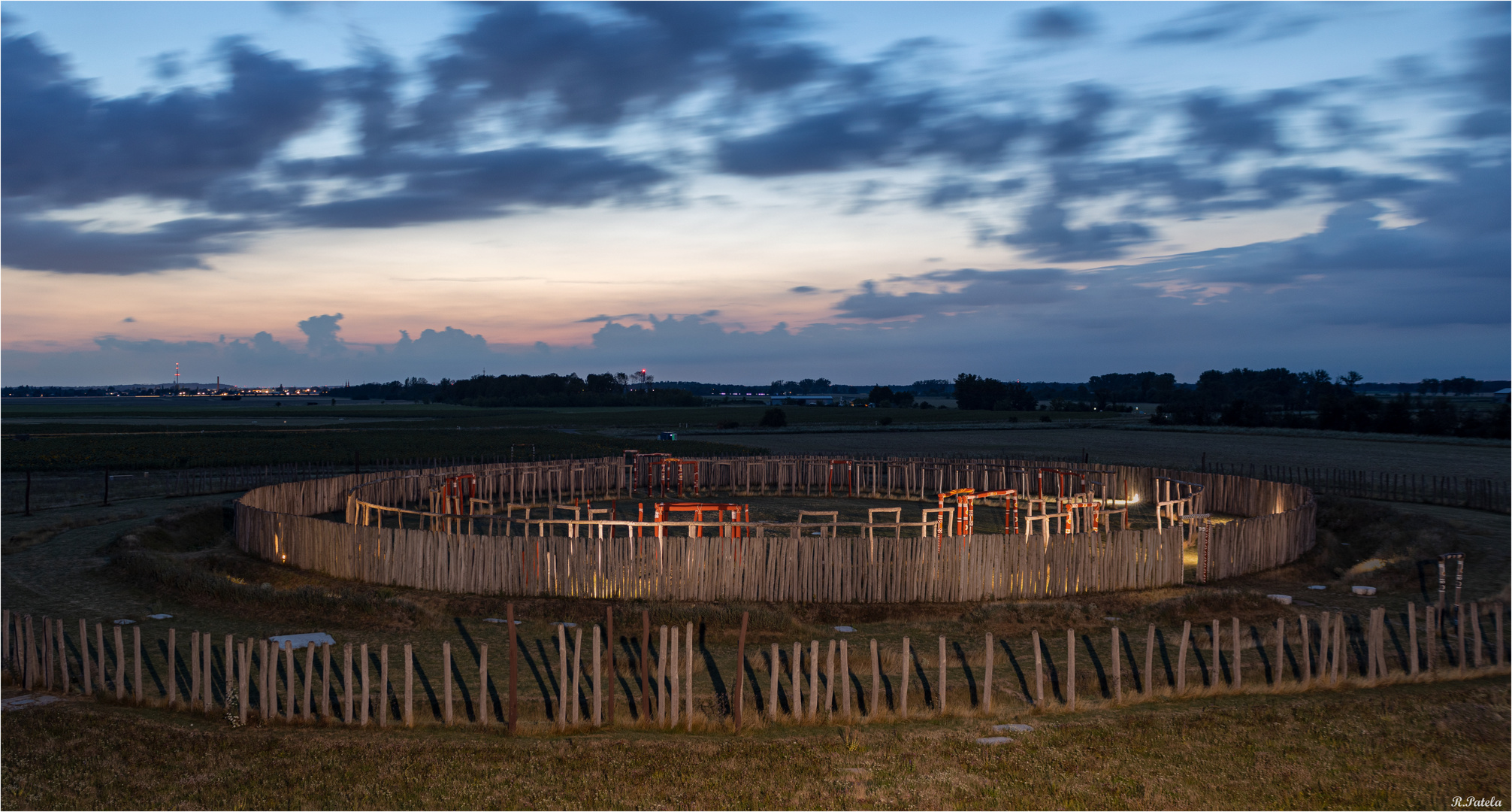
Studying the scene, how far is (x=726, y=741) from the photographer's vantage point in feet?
32.5

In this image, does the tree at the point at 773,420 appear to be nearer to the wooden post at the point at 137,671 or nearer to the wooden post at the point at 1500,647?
the wooden post at the point at 1500,647

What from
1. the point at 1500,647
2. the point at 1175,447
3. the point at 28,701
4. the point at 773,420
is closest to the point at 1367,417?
the point at 1175,447

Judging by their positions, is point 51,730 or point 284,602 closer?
point 51,730

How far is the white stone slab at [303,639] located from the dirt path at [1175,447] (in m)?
46.1

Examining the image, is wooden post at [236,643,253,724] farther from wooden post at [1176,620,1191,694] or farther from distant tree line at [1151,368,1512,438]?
distant tree line at [1151,368,1512,438]

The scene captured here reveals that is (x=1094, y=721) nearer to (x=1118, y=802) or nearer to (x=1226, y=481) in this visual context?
(x=1118, y=802)

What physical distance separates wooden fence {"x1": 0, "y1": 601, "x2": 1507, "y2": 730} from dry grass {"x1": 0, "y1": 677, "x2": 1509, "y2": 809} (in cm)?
33

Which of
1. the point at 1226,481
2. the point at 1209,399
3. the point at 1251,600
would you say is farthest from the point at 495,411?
the point at 1251,600

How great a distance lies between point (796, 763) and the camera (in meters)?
9.35

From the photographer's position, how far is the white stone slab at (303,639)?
1355 centimetres

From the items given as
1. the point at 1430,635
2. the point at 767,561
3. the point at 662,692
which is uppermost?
the point at 767,561

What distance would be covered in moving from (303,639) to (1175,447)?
6234 cm

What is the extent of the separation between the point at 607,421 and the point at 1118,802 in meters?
102

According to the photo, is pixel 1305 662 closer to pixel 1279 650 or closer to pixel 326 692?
pixel 1279 650
